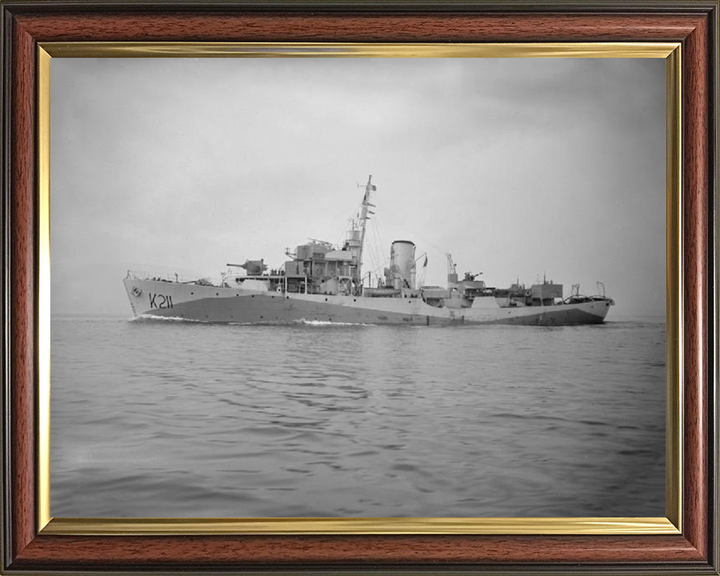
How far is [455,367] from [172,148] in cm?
73

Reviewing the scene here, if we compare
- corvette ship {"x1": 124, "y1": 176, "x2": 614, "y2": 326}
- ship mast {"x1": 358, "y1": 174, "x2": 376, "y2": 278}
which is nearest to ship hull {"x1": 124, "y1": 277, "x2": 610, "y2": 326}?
corvette ship {"x1": 124, "y1": 176, "x2": 614, "y2": 326}

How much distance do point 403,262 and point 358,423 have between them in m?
0.33

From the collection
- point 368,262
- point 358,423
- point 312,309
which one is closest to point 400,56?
point 368,262

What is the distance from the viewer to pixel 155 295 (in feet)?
4.30

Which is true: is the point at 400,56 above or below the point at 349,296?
above

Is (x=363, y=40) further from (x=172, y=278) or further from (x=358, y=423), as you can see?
(x=358, y=423)

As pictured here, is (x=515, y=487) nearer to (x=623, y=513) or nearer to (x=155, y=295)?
(x=623, y=513)

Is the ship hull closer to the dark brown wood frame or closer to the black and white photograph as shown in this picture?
the black and white photograph

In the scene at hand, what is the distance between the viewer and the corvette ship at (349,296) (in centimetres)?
132

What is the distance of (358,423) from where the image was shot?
130cm

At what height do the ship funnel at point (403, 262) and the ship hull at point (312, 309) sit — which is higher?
the ship funnel at point (403, 262)

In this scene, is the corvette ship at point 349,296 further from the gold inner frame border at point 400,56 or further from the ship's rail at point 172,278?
the gold inner frame border at point 400,56

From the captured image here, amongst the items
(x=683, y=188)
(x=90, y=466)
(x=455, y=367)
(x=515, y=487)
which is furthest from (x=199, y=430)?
(x=683, y=188)

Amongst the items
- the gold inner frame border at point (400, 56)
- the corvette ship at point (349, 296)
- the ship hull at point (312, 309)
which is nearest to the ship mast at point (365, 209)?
the corvette ship at point (349, 296)
